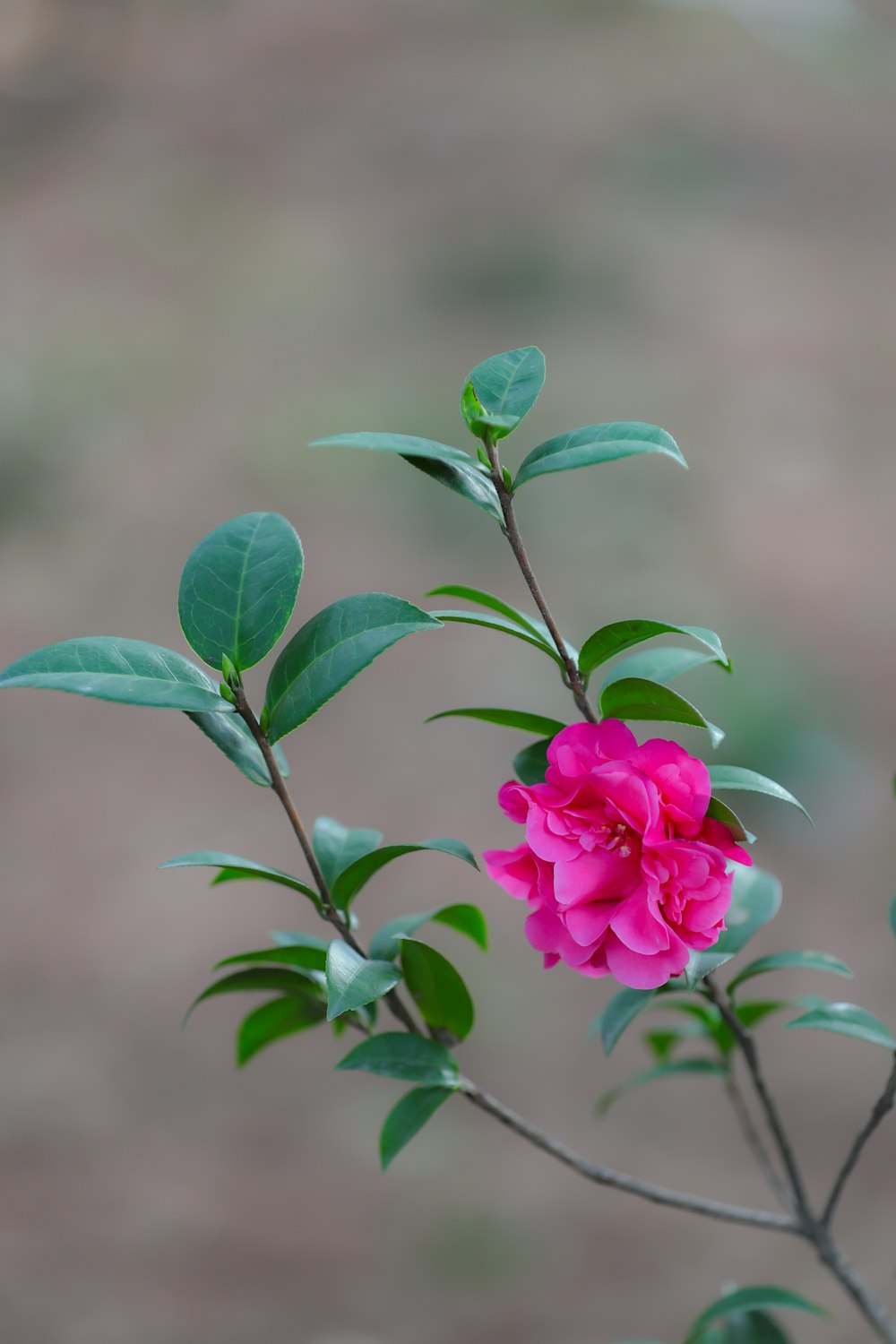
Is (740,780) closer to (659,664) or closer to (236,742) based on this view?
(659,664)

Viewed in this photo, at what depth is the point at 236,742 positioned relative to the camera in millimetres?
544

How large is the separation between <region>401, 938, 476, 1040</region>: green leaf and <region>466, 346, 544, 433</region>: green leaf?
274 mm

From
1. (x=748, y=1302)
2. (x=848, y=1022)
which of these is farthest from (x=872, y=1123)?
(x=748, y=1302)

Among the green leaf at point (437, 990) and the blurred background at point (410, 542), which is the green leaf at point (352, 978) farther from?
the blurred background at point (410, 542)

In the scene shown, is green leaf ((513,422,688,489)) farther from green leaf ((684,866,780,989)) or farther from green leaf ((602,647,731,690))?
green leaf ((684,866,780,989))

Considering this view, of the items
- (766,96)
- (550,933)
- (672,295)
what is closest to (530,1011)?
(550,933)

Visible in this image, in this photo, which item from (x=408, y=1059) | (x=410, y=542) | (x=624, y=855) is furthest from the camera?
(x=410, y=542)

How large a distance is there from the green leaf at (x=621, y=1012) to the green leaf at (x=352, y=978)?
13cm

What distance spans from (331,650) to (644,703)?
15cm

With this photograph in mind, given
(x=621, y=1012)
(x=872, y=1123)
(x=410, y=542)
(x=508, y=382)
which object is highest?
(x=410, y=542)

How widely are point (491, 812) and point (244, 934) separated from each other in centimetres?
59

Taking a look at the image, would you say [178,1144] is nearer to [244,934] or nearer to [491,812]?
[244,934]

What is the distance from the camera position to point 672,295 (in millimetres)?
4105

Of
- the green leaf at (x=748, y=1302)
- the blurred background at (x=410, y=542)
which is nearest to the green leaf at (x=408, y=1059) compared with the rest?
the green leaf at (x=748, y=1302)
